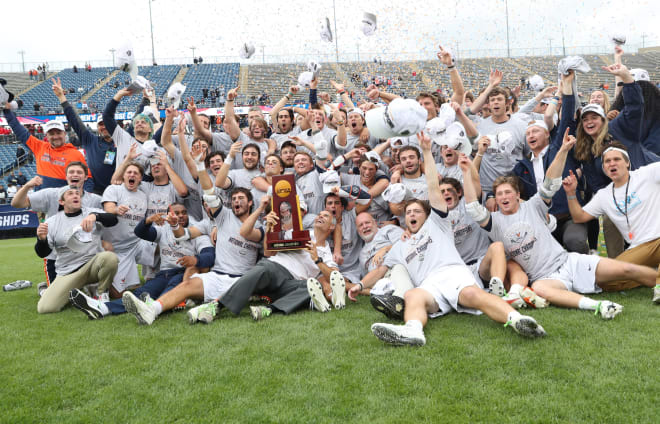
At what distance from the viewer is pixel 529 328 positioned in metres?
3.24

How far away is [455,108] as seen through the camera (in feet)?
16.9

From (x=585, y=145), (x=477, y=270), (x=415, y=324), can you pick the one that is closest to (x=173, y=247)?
(x=415, y=324)

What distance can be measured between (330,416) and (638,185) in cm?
387

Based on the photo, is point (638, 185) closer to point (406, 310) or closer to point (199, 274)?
point (406, 310)

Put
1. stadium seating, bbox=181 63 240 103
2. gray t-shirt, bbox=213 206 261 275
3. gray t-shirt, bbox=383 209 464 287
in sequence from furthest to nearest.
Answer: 1. stadium seating, bbox=181 63 240 103
2. gray t-shirt, bbox=213 206 261 275
3. gray t-shirt, bbox=383 209 464 287

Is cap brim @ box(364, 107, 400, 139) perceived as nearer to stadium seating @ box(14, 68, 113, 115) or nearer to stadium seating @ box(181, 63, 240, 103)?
stadium seating @ box(14, 68, 113, 115)

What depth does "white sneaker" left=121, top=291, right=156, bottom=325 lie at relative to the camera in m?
4.33

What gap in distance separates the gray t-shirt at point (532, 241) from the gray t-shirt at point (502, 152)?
1003mm

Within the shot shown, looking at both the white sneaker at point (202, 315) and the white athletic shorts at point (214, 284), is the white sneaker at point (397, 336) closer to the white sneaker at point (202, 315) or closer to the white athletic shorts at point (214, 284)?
the white sneaker at point (202, 315)

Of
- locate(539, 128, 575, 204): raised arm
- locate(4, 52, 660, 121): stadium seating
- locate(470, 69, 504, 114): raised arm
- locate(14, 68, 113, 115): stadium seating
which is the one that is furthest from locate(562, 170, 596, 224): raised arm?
locate(14, 68, 113, 115): stadium seating

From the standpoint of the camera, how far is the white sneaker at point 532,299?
4152 mm

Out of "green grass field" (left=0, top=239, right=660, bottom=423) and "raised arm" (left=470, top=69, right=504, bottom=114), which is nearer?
"green grass field" (left=0, top=239, right=660, bottom=423)

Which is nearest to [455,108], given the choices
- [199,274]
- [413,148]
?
[413,148]

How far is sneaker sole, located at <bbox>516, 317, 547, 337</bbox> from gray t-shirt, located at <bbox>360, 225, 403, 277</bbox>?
2.20 m
